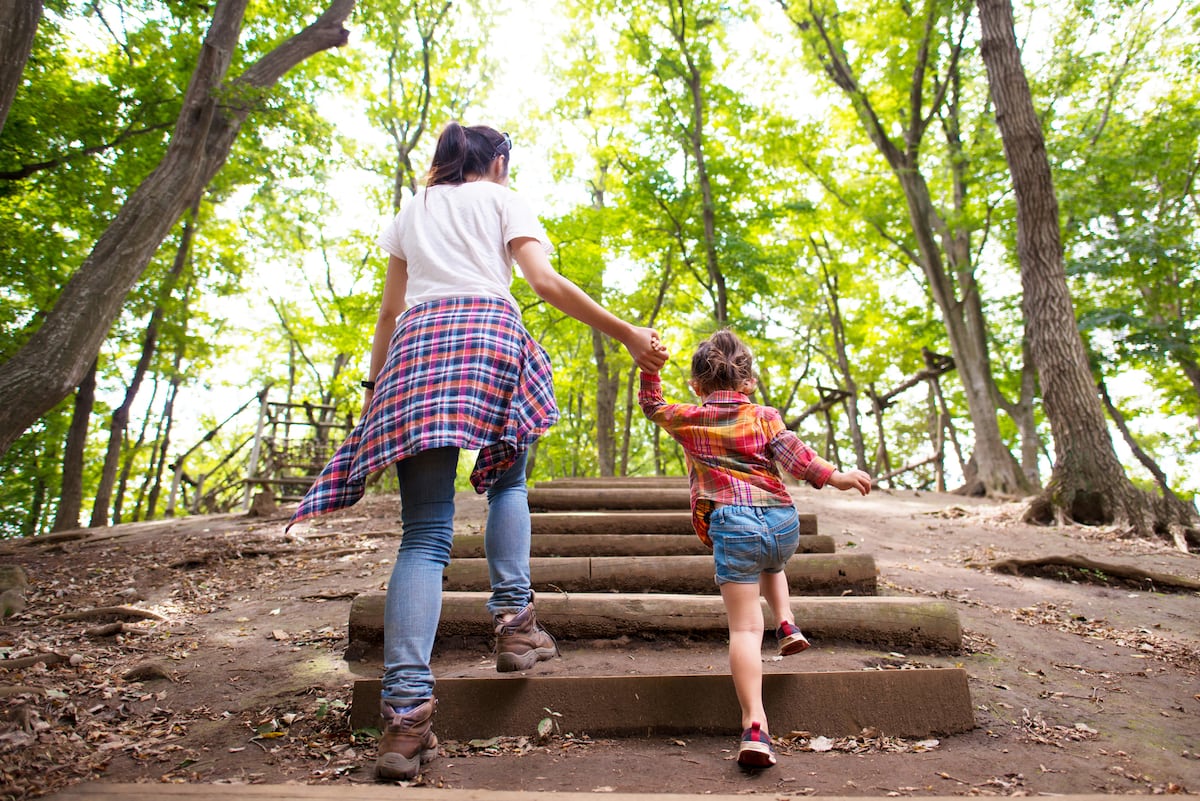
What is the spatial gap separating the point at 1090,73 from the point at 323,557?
14793 mm

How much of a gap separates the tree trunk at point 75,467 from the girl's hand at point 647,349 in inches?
390

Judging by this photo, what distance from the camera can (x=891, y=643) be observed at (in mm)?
2811

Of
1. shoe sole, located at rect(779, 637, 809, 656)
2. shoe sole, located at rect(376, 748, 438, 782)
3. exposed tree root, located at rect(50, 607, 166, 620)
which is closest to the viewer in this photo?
shoe sole, located at rect(376, 748, 438, 782)

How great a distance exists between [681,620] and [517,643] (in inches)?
31.2

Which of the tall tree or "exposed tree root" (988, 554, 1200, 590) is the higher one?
the tall tree

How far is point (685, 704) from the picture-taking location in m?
2.26

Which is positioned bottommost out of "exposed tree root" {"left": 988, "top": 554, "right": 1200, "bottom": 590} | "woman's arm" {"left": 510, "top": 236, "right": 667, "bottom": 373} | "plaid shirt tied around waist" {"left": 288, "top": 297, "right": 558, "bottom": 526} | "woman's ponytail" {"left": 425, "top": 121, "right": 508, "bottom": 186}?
"exposed tree root" {"left": 988, "top": 554, "right": 1200, "bottom": 590}

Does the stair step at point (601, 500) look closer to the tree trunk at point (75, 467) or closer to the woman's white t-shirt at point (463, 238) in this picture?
the woman's white t-shirt at point (463, 238)

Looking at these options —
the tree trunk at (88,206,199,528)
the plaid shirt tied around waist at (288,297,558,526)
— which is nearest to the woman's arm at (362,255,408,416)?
the plaid shirt tied around waist at (288,297,558,526)

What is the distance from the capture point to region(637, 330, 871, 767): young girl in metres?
2.20

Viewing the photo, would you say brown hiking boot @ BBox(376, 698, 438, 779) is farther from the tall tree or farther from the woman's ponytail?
the tall tree

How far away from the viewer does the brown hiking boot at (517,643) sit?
2324 millimetres

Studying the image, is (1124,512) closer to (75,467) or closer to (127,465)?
(75,467)

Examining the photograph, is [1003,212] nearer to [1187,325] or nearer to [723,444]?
[1187,325]
